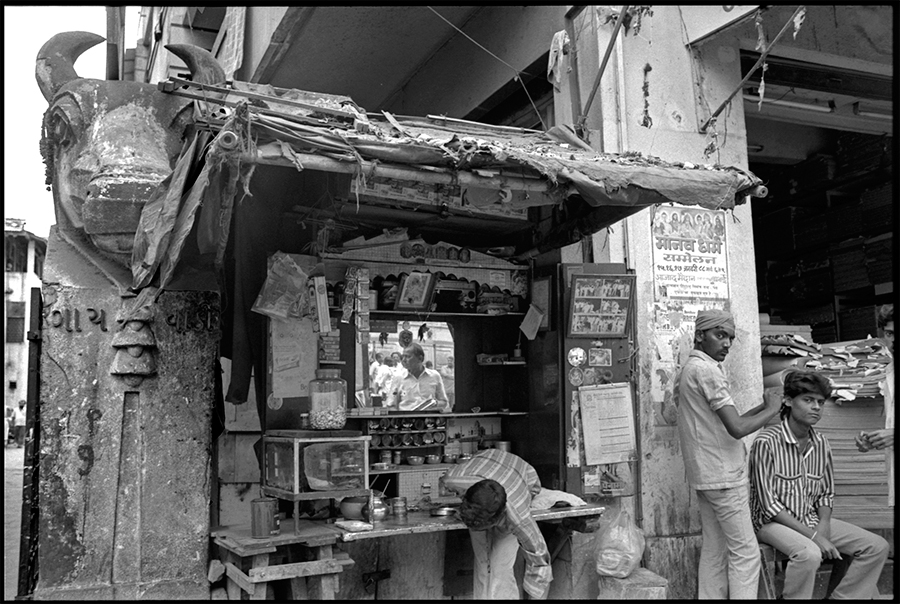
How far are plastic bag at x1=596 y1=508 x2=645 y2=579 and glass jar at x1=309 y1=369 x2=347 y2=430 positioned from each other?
1997 mm

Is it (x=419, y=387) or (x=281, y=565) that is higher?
(x=419, y=387)

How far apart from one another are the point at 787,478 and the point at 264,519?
347cm

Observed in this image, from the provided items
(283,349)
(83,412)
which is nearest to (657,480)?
(283,349)

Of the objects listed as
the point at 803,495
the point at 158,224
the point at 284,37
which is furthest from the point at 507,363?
the point at 284,37

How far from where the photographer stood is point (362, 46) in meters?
8.65

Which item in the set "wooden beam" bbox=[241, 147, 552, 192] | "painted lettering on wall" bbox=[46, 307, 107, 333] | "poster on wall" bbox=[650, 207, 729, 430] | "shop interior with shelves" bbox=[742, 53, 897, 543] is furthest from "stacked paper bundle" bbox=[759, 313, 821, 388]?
"painted lettering on wall" bbox=[46, 307, 107, 333]

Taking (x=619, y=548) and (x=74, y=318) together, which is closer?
(x=74, y=318)

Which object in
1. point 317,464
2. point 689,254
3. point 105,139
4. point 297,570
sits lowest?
point 297,570

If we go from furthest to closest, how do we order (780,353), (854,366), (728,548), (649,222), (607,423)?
(780,353) < (854,366) < (649,222) < (607,423) < (728,548)

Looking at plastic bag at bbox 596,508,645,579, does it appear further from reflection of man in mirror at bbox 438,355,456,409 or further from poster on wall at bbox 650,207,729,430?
reflection of man in mirror at bbox 438,355,456,409

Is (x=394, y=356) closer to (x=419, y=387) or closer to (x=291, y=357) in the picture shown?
(x=419, y=387)

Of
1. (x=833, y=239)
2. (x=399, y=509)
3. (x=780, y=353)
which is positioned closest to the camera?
(x=399, y=509)

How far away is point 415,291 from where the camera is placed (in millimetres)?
5773

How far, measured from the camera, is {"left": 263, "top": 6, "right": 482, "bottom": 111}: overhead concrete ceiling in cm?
793
